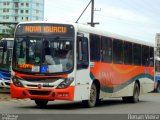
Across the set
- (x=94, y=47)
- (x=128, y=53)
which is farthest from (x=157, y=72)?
(x=94, y=47)

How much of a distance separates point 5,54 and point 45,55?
10949 millimetres

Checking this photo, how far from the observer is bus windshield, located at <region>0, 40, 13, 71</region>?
27.8 meters

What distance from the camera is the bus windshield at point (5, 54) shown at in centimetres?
2784

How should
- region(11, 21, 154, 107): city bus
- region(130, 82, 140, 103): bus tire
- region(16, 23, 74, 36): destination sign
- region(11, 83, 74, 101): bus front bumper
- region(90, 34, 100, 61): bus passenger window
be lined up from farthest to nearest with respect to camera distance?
region(130, 82, 140, 103): bus tire
region(90, 34, 100, 61): bus passenger window
region(16, 23, 74, 36): destination sign
region(11, 21, 154, 107): city bus
region(11, 83, 74, 101): bus front bumper

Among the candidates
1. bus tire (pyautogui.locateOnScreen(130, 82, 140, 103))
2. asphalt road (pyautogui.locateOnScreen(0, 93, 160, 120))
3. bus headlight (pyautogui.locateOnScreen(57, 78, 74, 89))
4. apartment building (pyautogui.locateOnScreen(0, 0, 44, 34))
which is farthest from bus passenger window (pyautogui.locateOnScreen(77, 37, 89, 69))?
apartment building (pyautogui.locateOnScreen(0, 0, 44, 34))

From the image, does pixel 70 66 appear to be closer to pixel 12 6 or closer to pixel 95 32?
pixel 95 32

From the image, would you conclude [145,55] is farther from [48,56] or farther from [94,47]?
[48,56]

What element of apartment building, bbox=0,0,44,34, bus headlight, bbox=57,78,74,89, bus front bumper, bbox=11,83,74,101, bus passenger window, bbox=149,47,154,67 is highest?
apartment building, bbox=0,0,44,34

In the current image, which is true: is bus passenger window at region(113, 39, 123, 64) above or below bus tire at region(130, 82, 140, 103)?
above

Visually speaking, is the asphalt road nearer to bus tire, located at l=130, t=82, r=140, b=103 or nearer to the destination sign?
the destination sign

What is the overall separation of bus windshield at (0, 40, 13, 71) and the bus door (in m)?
10.1

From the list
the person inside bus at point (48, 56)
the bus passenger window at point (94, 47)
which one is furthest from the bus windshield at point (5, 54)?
the person inside bus at point (48, 56)

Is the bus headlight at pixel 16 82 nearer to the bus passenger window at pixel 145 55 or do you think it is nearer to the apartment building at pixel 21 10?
the bus passenger window at pixel 145 55

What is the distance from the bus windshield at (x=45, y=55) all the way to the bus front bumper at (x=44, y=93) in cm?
63
